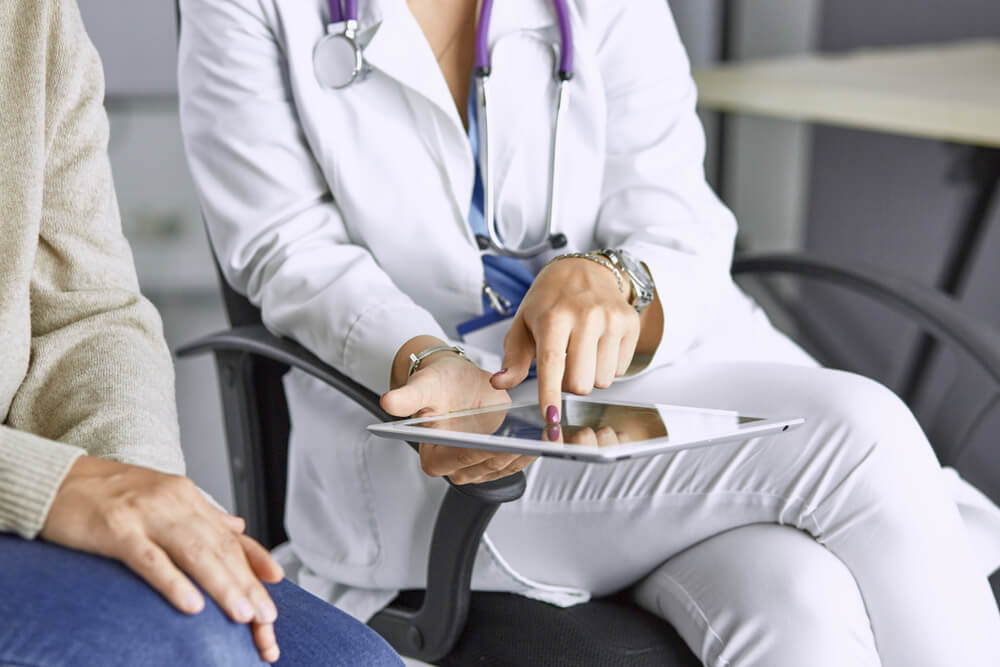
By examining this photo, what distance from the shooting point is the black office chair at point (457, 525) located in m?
0.83

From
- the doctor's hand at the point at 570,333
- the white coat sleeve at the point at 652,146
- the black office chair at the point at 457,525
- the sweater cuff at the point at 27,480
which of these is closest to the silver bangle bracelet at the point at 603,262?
the doctor's hand at the point at 570,333

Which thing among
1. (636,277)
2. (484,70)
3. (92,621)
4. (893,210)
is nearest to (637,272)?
(636,277)

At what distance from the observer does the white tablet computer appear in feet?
2.06

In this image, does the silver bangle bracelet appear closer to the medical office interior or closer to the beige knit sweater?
the beige knit sweater

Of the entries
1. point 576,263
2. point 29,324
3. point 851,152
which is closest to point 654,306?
point 576,263

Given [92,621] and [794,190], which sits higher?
[92,621]

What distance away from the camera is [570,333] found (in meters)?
0.82

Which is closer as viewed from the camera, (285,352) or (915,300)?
(285,352)

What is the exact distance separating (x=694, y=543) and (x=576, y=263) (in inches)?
10.0

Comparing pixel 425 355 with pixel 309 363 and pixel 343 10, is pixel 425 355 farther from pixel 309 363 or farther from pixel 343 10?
pixel 343 10

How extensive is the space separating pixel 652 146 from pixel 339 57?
1.09 ft

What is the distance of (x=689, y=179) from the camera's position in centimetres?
110

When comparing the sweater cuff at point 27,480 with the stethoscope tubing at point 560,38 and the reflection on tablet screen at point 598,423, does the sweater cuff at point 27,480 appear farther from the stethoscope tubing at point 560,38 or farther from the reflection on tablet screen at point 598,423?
the stethoscope tubing at point 560,38

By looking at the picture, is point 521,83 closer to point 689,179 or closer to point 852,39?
point 689,179
